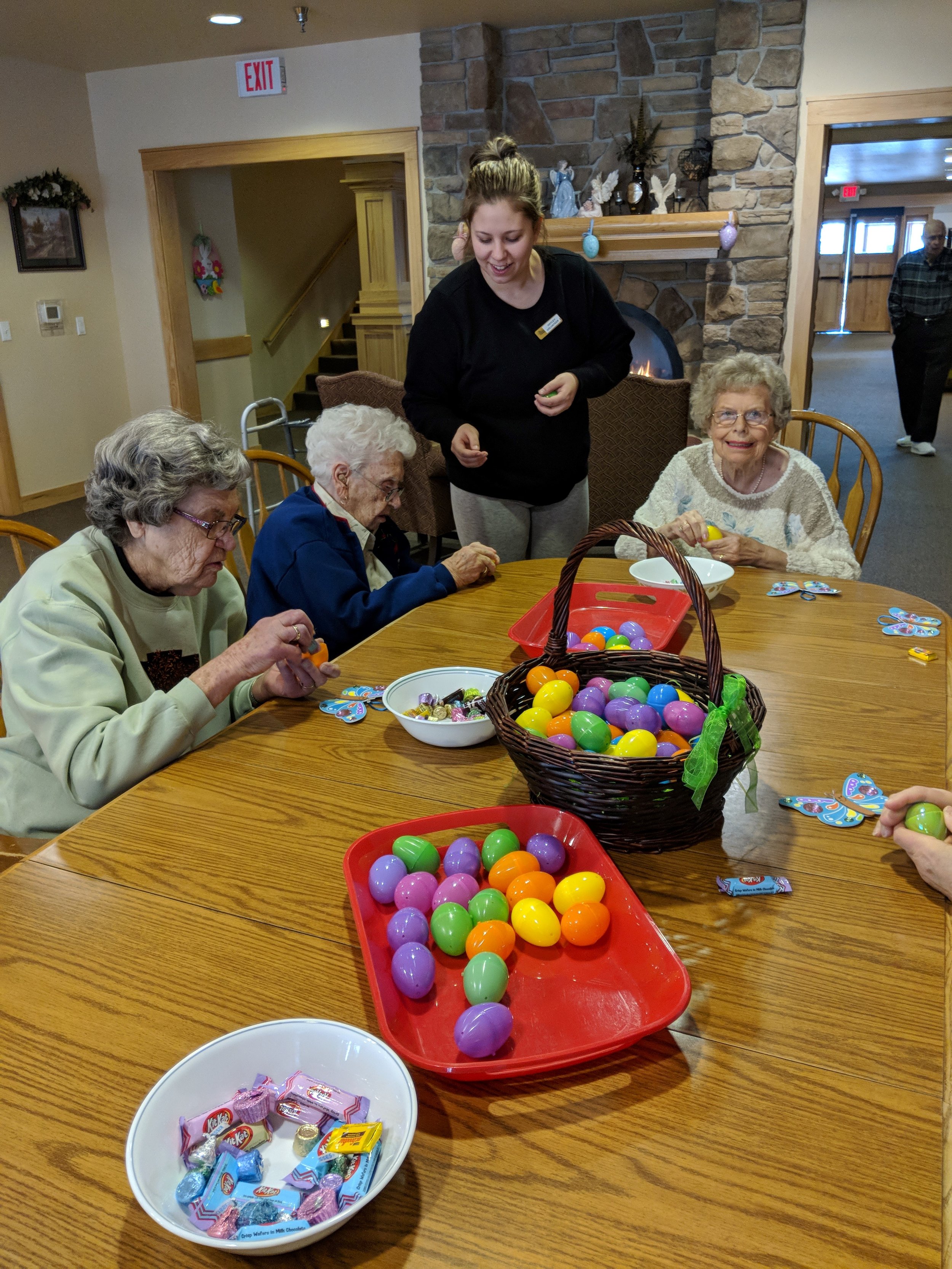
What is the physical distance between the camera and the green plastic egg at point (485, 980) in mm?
793

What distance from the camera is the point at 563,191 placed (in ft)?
17.6

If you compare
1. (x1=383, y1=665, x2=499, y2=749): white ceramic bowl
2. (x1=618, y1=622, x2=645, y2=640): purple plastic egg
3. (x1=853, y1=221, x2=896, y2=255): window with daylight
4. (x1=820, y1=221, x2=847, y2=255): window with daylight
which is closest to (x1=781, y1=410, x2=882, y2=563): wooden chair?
(x1=618, y1=622, x2=645, y2=640): purple plastic egg

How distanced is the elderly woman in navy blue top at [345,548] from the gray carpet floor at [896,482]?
2.44 m

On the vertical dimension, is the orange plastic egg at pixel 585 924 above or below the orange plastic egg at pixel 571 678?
below

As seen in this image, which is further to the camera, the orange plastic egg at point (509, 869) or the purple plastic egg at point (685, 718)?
the purple plastic egg at point (685, 718)

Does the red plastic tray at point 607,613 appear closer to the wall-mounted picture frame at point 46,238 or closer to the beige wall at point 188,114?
the beige wall at point 188,114

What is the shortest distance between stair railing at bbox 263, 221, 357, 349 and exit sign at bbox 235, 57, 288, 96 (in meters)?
3.49

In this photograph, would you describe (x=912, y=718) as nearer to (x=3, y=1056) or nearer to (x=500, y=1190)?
(x=500, y=1190)

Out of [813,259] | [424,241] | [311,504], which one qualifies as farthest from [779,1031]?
[424,241]

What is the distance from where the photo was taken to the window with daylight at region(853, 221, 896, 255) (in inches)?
832

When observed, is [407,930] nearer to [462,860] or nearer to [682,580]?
[462,860]

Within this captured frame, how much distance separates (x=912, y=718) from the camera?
137cm

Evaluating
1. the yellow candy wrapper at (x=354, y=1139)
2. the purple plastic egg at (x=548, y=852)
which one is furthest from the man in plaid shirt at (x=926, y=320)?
the yellow candy wrapper at (x=354, y=1139)

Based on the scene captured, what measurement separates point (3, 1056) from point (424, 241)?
5667 mm
